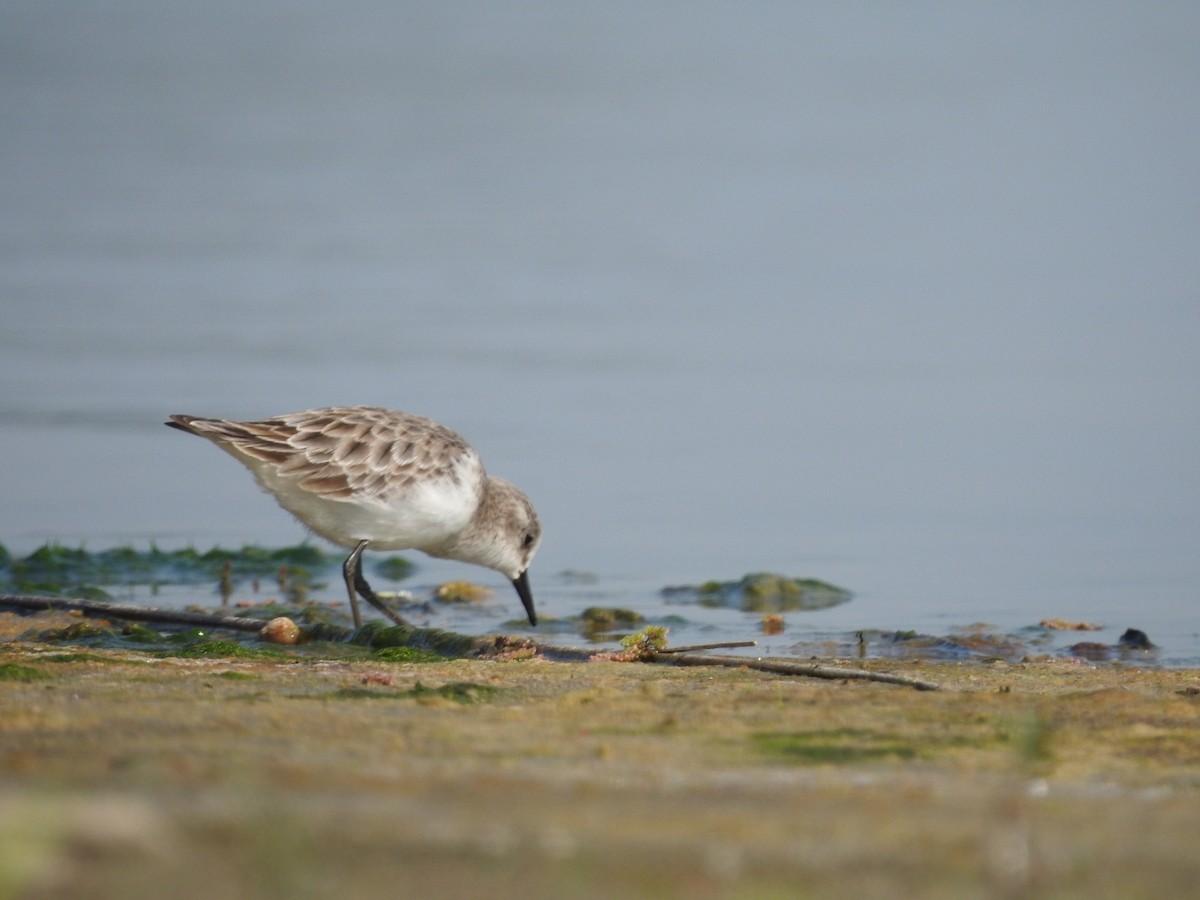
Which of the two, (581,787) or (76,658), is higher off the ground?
(76,658)

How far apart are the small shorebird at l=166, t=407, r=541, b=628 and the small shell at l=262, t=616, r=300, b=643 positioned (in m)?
1.13

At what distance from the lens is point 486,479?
8.38 metres

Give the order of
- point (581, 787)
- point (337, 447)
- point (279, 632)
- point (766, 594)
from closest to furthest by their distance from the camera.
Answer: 1. point (581, 787)
2. point (279, 632)
3. point (337, 447)
4. point (766, 594)

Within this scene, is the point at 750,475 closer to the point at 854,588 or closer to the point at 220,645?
the point at 854,588

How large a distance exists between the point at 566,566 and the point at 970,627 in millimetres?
2661

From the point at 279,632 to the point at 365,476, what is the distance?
165 cm

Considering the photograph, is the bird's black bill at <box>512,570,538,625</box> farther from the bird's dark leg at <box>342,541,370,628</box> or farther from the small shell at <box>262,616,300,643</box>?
the small shell at <box>262,616,300,643</box>

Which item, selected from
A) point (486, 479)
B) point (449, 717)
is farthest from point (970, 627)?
point (449, 717)

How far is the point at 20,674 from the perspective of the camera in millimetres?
4051

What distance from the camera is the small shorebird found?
7332 millimetres

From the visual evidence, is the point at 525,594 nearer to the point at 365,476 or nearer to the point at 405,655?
the point at 365,476

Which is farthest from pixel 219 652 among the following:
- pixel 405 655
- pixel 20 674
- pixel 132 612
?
pixel 132 612

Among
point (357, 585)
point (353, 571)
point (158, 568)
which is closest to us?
point (353, 571)

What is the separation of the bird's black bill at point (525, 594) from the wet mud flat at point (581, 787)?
133 inches
